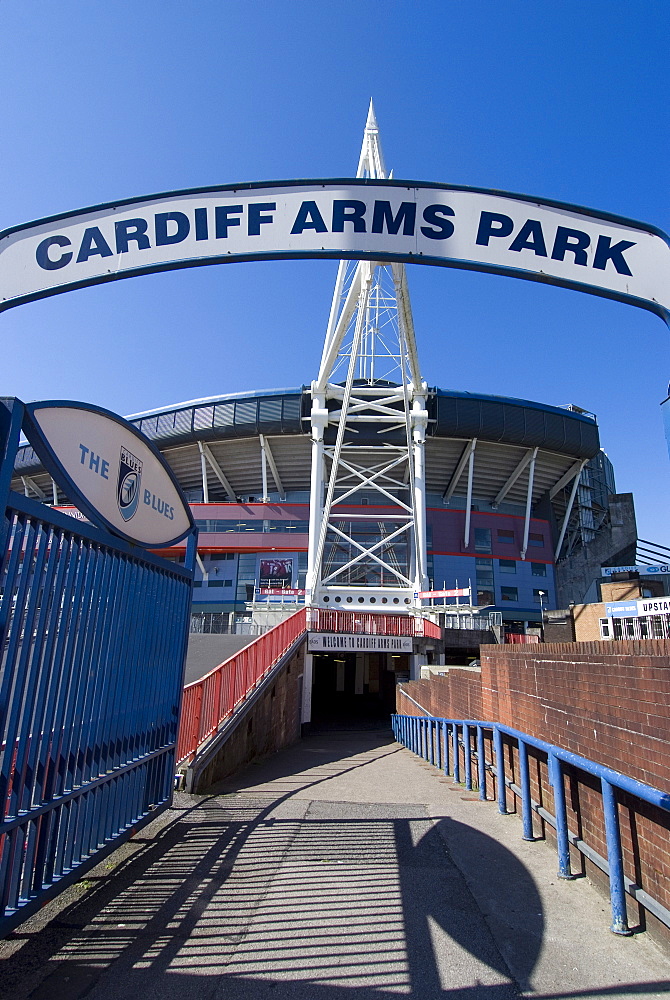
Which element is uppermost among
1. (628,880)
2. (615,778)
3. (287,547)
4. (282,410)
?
(282,410)

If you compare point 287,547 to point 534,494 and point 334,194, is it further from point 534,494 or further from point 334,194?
point 334,194

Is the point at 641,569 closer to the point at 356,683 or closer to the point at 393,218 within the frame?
the point at 356,683

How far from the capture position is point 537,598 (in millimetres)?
37938

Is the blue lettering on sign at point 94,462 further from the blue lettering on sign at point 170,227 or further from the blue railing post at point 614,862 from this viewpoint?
the blue railing post at point 614,862

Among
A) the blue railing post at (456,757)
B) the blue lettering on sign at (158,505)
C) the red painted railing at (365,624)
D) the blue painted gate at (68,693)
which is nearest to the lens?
the blue painted gate at (68,693)

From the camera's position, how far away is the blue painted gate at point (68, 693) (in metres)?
2.86

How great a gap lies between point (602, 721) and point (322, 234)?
3737 mm

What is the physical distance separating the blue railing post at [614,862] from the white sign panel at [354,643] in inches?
690

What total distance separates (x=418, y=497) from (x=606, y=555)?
19691 millimetres

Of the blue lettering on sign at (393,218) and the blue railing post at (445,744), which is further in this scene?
the blue railing post at (445,744)

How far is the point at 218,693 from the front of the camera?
8.17m

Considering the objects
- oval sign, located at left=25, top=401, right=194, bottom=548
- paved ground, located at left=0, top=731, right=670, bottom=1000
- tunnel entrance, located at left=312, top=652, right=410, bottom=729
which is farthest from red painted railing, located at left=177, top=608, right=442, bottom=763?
tunnel entrance, located at left=312, top=652, right=410, bottom=729

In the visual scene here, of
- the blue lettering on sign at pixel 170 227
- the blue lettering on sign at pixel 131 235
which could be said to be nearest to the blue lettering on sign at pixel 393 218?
the blue lettering on sign at pixel 170 227

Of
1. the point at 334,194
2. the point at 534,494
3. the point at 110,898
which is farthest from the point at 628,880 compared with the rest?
the point at 534,494
